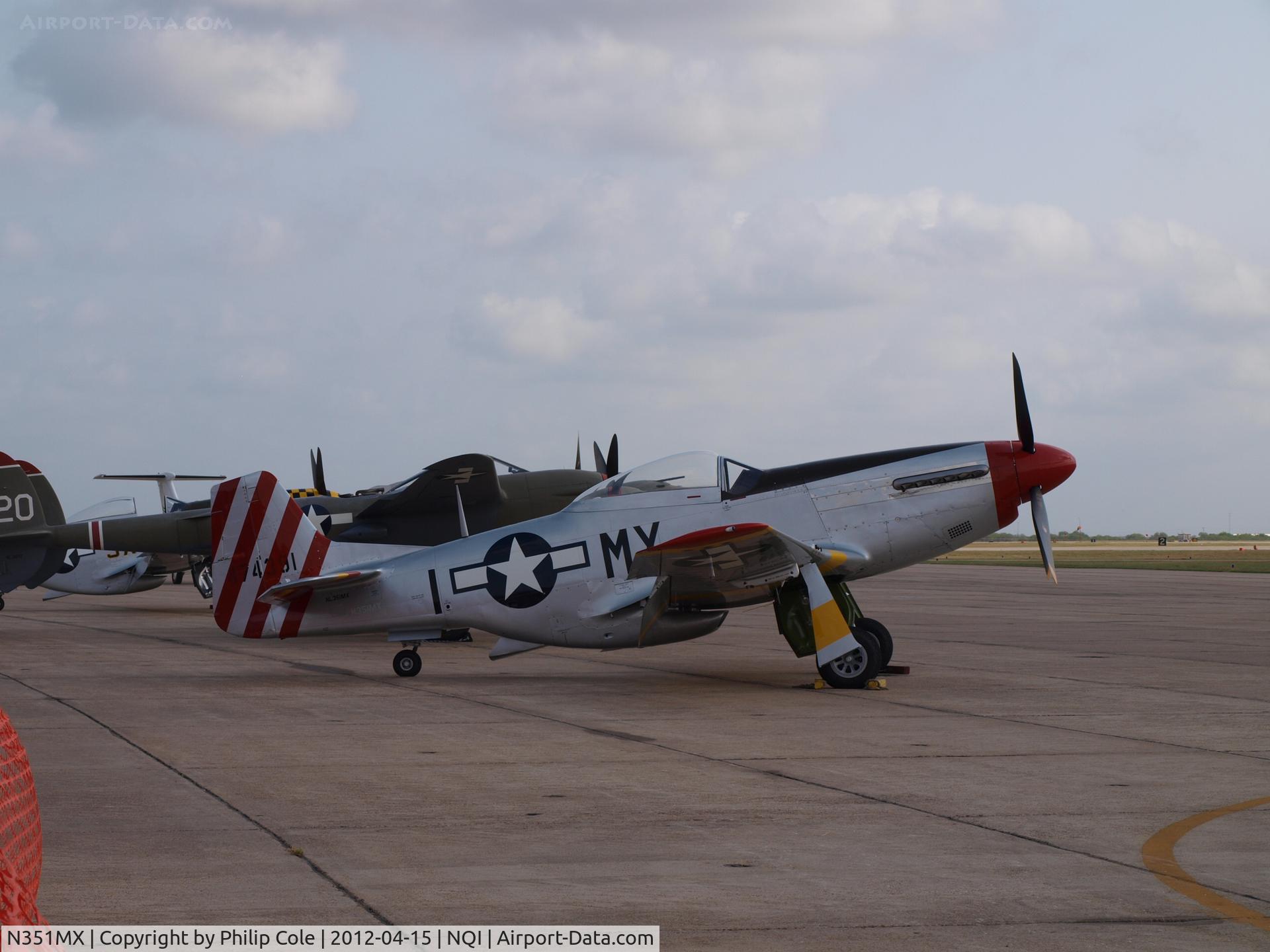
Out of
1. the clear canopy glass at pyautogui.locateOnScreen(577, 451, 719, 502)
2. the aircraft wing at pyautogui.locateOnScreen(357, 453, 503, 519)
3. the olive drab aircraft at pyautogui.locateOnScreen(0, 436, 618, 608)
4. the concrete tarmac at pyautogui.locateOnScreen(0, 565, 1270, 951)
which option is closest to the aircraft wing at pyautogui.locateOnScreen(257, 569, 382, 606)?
the concrete tarmac at pyautogui.locateOnScreen(0, 565, 1270, 951)

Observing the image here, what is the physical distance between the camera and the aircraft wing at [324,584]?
13305 mm

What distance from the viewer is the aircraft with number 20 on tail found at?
12828mm

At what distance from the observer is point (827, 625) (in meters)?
12.1

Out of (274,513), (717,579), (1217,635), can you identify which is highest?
(274,513)

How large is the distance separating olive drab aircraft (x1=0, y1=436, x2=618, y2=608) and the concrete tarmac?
4748mm

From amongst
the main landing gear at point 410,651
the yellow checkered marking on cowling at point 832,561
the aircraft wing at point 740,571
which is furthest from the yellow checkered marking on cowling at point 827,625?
the main landing gear at point 410,651

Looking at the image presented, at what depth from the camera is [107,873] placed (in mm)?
5312

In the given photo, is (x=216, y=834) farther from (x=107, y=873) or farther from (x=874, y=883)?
(x=874, y=883)

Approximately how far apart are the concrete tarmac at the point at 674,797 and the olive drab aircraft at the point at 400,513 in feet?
15.6

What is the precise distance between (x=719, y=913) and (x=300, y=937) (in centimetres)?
151

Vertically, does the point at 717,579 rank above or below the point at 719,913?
above

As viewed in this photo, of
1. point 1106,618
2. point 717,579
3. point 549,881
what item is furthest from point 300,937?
point 1106,618

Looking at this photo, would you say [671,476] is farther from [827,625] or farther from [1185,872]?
[1185,872]

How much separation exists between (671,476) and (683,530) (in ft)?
2.06
